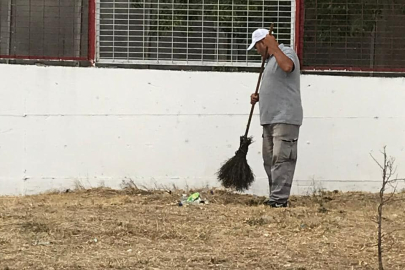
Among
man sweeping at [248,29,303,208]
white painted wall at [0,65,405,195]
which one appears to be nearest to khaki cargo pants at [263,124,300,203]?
man sweeping at [248,29,303,208]

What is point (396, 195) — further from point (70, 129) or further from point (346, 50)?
point (70, 129)

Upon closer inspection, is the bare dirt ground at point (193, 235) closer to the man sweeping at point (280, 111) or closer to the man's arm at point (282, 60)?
the man sweeping at point (280, 111)

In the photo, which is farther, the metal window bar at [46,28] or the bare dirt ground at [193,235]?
the metal window bar at [46,28]

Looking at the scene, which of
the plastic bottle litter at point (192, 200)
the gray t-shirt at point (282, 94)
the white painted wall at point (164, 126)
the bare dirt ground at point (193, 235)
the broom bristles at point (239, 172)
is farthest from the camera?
the white painted wall at point (164, 126)

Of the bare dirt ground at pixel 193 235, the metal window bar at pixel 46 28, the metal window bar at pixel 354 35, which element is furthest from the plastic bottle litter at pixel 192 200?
the metal window bar at pixel 46 28

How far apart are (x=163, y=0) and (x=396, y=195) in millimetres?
3428

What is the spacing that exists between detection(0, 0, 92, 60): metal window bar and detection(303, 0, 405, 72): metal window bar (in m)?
2.60

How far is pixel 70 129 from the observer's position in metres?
7.14

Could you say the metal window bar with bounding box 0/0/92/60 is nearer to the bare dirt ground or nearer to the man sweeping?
the bare dirt ground

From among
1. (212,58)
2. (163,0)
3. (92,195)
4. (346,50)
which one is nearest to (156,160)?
(92,195)

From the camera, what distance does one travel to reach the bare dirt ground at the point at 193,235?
415cm

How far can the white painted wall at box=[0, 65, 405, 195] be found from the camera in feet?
23.4

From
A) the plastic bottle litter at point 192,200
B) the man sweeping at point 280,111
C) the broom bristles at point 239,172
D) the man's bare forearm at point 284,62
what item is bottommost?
the plastic bottle litter at point 192,200

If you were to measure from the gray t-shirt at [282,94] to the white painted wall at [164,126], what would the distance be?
3.34ft
